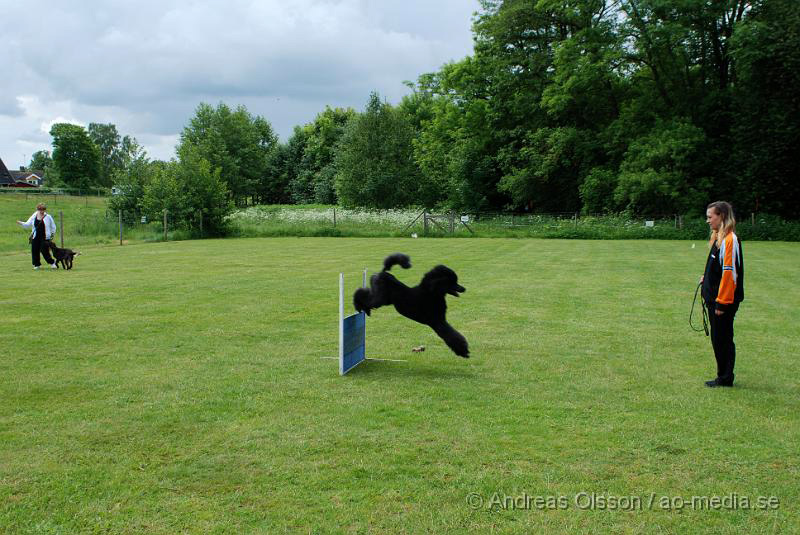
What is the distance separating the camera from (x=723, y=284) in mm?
6699

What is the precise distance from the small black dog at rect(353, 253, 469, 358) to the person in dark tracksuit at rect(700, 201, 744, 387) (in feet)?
9.18

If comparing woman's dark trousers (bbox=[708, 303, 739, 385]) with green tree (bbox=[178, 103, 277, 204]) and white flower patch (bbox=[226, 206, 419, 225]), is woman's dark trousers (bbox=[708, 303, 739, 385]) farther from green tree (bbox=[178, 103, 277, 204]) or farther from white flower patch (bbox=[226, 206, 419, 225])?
green tree (bbox=[178, 103, 277, 204])

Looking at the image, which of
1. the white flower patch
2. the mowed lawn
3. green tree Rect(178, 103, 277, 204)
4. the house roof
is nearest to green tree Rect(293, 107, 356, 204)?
green tree Rect(178, 103, 277, 204)

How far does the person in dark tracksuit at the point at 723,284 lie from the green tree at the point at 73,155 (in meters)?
96.2

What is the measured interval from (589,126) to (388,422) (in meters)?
44.1

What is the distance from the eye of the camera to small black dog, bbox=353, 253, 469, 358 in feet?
23.1

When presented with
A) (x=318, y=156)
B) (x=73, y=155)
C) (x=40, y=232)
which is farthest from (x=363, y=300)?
(x=73, y=155)

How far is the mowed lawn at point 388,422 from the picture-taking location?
411cm

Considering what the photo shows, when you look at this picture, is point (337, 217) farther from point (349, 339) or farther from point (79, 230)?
point (349, 339)

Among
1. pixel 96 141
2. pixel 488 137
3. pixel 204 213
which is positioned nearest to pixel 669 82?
pixel 488 137

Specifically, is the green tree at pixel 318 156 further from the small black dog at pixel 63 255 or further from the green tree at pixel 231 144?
the small black dog at pixel 63 255

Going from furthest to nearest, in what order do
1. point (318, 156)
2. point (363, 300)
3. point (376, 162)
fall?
point (318, 156)
point (376, 162)
point (363, 300)

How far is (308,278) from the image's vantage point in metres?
16.4

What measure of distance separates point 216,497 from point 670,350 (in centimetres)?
683
